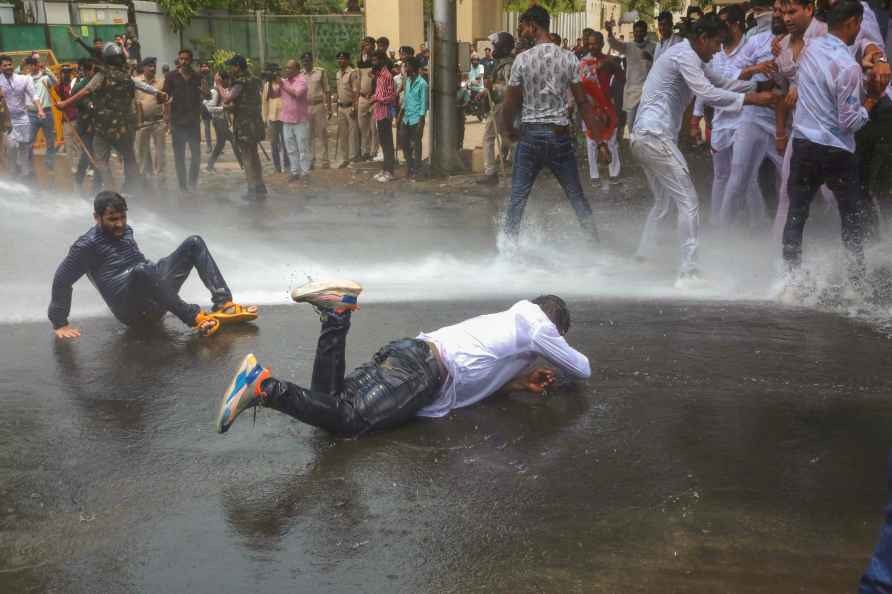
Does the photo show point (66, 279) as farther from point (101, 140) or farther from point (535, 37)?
point (101, 140)

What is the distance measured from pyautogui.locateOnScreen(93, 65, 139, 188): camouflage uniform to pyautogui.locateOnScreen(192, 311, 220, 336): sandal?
768cm

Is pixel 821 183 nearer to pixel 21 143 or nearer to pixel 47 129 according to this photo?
pixel 21 143

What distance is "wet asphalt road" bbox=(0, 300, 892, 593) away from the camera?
11.9ft

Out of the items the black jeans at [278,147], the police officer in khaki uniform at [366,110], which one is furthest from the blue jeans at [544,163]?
the police officer in khaki uniform at [366,110]

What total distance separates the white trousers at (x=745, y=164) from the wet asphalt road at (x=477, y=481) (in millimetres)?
2771

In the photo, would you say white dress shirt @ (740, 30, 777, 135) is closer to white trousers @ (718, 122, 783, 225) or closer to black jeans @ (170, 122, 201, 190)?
white trousers @ (718, 122, 783, 225)

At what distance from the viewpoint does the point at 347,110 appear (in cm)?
1672

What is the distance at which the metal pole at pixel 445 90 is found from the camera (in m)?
14.4

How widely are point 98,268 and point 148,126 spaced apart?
983 centimetres

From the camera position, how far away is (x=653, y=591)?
3465mm

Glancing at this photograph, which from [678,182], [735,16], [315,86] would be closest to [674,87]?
[678,182]

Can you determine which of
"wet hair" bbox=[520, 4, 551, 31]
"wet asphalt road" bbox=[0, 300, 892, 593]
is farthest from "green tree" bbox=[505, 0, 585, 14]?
"wet asphalt road" bbox=[0, 300, 892, 593]

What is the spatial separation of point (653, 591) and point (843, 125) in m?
4.50

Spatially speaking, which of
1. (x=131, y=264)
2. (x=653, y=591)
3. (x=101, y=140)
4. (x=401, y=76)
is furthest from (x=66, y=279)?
(x=401, y=76)
